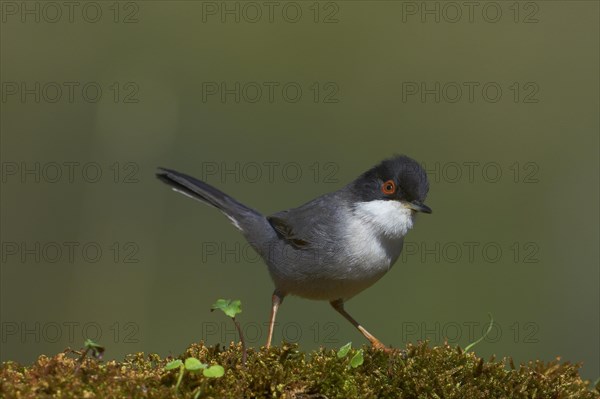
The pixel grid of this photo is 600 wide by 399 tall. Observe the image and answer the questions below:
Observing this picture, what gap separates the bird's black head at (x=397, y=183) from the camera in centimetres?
517

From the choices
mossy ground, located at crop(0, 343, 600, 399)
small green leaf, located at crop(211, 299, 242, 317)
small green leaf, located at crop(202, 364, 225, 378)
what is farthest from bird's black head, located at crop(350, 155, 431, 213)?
small green leaf, located at crop(202, 364, 225, 378)

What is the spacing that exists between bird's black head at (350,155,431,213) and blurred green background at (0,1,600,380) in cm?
244

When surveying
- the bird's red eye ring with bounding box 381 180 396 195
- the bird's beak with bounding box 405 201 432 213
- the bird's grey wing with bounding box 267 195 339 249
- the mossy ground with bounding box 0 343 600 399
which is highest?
the bird's red eye ring with bounding box 381 180 396 195

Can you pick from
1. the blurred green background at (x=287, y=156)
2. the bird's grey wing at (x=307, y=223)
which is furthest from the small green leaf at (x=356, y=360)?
the blurred green background at (x=287, y=156)

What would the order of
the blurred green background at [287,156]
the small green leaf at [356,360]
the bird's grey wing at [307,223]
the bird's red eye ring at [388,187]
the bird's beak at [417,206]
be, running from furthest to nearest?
1. the blurred green background at [287,156]
2. the bird's grey wing at [307,223]
3. the bird's red eye ring at [388,187]
4. the bird's beak at [417,206]
5. the small green leaf at [356,360]

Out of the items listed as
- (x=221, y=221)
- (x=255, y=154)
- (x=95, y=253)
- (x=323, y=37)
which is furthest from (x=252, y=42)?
(x=95, y=253)

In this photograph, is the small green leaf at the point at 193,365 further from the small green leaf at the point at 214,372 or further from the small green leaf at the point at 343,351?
the small green leaf at the point at 343,351

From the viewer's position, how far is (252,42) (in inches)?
462

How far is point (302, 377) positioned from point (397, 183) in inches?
83.6

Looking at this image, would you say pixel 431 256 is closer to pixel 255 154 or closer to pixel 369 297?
pixel 369 297

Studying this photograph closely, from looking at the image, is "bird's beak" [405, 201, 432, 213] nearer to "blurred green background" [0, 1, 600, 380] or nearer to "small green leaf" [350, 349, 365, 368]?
"small green leaf" [350, 349, 365, 368]

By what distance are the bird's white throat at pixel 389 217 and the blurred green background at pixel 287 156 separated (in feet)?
8.00

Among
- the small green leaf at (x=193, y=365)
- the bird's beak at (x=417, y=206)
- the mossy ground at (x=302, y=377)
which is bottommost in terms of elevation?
the mossy ground at (x=302, y=377)

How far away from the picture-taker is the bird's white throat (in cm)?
522
